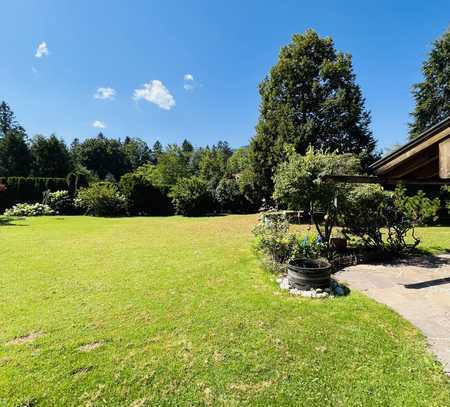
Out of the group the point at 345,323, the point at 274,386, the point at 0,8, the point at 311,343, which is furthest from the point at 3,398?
the point at 0,8

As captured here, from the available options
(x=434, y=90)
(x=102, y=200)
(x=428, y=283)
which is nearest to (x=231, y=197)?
(x=102, y=200)

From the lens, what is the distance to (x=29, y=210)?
1727cm

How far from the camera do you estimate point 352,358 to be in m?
2.55

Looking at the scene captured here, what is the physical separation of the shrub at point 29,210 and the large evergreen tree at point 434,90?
1025 inches

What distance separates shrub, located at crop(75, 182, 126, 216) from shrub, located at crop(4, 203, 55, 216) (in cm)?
193

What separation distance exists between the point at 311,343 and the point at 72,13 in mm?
10427

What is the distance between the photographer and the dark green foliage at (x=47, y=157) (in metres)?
34.1

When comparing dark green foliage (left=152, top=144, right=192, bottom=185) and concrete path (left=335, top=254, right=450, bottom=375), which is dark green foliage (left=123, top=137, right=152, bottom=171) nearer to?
dark green foliage (left=152, top=144, right=192, bottom=185)

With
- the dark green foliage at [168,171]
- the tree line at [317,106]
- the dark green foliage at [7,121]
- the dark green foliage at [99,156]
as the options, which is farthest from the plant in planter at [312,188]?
the dark green foliage at [7,121]

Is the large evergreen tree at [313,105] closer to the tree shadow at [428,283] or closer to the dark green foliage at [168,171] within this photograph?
the tree shadow at [428,283]

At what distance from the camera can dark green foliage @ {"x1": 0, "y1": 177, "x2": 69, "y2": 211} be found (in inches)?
739

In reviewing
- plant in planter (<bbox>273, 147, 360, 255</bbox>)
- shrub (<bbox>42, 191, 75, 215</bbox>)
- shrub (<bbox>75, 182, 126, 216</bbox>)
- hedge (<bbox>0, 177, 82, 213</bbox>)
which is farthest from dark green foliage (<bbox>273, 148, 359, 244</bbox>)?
hedge (<bbox>0, 177, 82, 213</bbox>)

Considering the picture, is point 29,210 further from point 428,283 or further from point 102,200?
point 428,283

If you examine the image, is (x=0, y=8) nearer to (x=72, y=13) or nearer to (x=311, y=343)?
(x=72, y=13)
